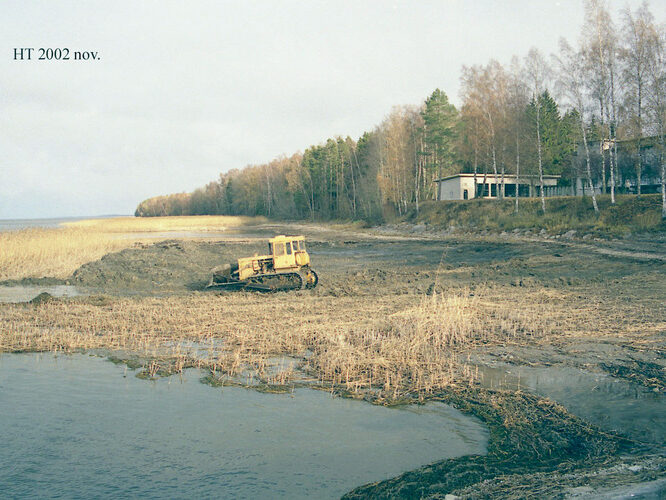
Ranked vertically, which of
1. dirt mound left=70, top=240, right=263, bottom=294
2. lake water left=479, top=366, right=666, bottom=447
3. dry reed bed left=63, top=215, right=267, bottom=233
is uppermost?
dry reed bed left=63, top=215, right=267, bottom=233

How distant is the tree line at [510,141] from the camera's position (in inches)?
1276

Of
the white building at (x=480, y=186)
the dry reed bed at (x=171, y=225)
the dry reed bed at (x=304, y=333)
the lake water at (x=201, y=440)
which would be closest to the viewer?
the lake water at (x=201, y=440)

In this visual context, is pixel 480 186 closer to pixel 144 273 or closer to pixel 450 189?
pixel 450 189

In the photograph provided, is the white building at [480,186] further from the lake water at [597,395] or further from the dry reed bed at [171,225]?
the lake water at [597,395]

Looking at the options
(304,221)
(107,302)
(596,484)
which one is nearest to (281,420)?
(596,484)

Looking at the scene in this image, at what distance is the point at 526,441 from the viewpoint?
280 inches

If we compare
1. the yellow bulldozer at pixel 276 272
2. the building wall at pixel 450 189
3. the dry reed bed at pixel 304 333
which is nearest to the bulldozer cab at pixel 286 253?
the yellow bulldozer at pixel 276 272

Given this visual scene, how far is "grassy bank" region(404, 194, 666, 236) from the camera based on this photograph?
105 feet

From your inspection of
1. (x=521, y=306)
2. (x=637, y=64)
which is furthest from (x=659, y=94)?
(x=521, y=306)

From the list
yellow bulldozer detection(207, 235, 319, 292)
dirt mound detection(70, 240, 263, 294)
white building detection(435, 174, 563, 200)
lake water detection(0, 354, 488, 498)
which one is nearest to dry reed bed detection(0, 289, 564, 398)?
lake water detection(0, 354, 488, 498)

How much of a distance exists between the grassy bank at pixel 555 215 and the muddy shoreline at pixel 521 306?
1.68 m

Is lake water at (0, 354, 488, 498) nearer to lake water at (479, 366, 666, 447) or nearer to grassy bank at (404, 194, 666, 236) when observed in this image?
lake water at (479, 366, 666, 447)

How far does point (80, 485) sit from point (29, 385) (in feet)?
15.1

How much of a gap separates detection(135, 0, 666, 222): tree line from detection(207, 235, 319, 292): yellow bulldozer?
22670 millimetres
